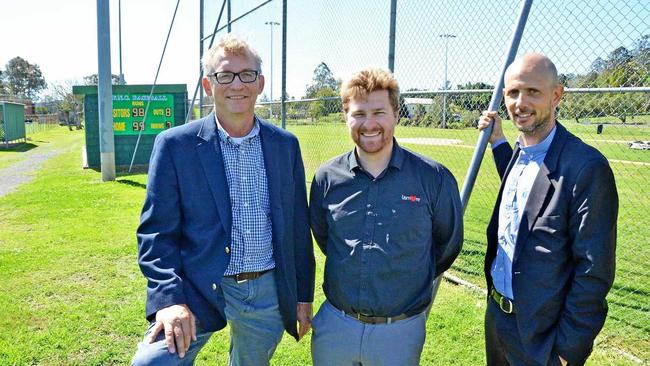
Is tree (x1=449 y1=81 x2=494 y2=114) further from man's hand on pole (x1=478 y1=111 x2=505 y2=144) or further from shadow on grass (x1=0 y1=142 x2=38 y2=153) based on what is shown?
shadow on grass (x1=0 y1=142 x2=38 y2=153)

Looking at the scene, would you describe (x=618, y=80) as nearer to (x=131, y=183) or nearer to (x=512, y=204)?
(x=512, y=204)

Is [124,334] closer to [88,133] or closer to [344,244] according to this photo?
[344,244]

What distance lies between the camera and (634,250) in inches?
255

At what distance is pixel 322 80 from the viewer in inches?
311

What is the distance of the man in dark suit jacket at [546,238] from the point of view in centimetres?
189

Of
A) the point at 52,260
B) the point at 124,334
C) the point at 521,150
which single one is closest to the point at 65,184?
the point at 52,260

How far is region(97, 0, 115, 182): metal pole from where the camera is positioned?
40.9ft

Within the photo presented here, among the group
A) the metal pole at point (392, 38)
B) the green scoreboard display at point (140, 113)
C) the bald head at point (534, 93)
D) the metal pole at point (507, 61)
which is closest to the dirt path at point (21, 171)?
the green scoreboard display at point (140, 113)

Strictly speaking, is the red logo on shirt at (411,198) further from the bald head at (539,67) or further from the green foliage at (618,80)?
the green foliage at (618,80)

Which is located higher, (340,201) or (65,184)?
(340,201)

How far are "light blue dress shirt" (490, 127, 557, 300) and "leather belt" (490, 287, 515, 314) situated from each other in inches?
0.8

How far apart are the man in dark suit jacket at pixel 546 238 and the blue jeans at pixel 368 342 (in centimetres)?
38

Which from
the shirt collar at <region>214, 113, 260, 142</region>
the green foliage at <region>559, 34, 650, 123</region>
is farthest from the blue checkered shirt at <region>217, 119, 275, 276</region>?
the green foliage at <region>559, 34, 650, 123</region>

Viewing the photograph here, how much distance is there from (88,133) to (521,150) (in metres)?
15.6
